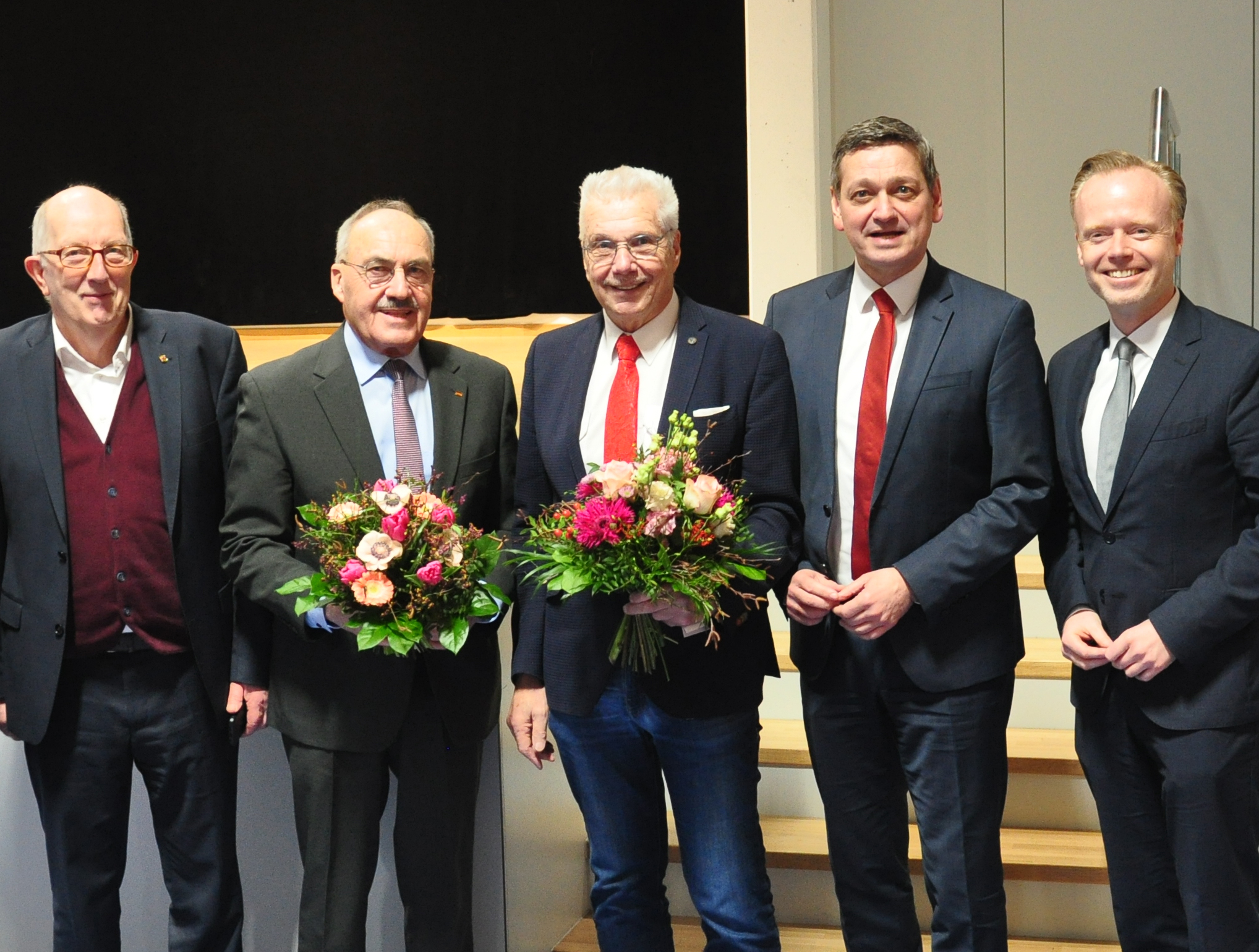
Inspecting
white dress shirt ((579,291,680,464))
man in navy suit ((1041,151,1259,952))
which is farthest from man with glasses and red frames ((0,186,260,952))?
man in navy suit ((1041,151,1259,952))

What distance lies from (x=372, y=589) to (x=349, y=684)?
0.37 m

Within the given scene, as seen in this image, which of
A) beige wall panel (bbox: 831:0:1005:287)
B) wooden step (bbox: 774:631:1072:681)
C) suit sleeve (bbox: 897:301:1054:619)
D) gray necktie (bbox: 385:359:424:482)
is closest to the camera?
suit sleeve (bbox: 897:301:1054:619)

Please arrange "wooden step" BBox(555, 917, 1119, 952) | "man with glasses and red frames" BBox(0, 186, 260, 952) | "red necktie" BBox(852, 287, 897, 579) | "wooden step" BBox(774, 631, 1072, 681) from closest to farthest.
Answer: "red necktie" BBox(852, 287, 897, 579) < "man with glasses and red frames" BBox(0, 186, 260, 952) < "wooden step" BBox(555, 917, 1119, 952) < "wooden step" BBox(774, 631, 1072, 681)

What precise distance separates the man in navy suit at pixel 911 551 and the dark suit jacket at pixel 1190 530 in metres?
0.17

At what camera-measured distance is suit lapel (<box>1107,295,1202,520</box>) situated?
8.15ft

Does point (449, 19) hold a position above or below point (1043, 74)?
above

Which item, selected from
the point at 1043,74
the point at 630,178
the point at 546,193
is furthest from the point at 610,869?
the point at 546,193

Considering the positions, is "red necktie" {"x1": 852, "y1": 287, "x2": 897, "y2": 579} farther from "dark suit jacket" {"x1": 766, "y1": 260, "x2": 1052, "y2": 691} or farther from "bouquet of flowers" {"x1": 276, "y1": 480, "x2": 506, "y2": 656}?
"bouquet of flowers" {"x1": 276, "y1": 480, "x2": 506, "y2": 656}

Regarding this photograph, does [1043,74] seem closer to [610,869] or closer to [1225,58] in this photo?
[1225,58]

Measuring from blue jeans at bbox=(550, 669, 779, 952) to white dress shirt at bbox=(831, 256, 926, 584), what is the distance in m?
0.43

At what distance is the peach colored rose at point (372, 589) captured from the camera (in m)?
2.32

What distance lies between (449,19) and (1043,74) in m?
3.56

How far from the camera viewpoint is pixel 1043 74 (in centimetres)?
595

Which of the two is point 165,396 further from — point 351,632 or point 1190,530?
point 1190,530
